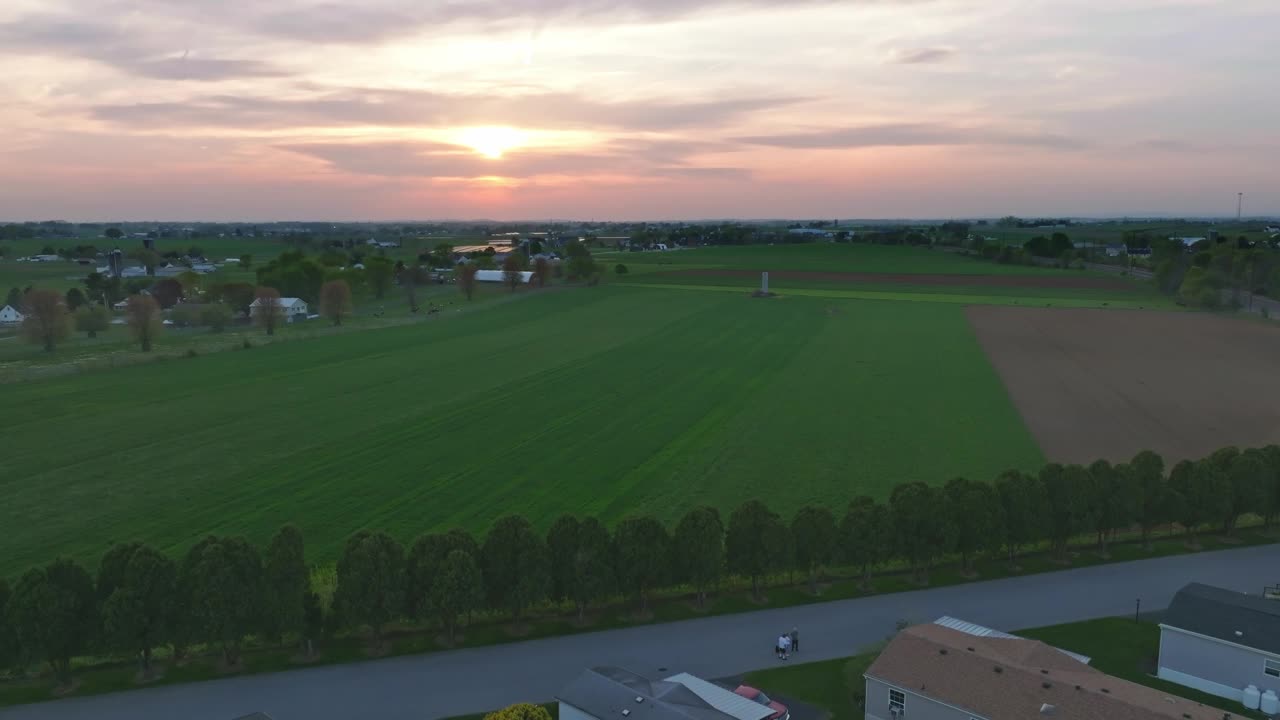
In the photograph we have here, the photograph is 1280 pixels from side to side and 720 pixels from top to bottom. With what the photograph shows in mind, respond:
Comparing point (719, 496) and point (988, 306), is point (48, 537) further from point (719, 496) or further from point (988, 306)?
point (988, 306)

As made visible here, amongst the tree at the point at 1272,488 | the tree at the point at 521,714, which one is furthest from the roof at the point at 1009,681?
the tree at the point at 1272,488

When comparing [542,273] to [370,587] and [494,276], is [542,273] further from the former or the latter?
[370,587]

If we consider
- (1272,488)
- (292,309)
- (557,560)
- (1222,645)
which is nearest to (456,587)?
(557,560)

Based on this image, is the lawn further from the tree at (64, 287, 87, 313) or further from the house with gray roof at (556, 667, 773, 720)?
the tree at (64, 287, 87, 313)

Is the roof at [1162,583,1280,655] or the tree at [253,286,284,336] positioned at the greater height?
the tree at [253,286,284,336]

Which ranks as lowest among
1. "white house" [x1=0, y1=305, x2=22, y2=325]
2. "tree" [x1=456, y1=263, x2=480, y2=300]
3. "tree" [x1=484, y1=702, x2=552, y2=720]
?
"tree" [x1=484, y1=702, x2=552, y2=720]

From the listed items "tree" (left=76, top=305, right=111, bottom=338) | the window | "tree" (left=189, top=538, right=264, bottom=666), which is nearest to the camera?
the window

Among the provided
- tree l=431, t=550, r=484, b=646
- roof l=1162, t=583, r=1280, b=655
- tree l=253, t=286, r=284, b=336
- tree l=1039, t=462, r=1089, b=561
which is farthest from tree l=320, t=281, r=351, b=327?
roof l=1162, t=583, r=1280, b=655
